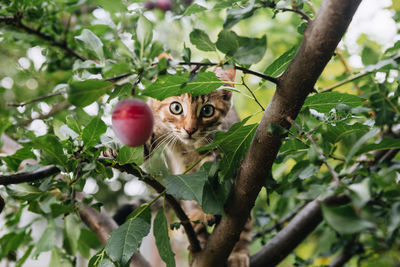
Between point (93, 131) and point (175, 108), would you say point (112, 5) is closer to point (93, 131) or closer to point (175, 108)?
point (93, 131)

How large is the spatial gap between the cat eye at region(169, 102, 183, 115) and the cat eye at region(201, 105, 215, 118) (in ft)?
0.29

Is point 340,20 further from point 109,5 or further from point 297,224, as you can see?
point 297,224

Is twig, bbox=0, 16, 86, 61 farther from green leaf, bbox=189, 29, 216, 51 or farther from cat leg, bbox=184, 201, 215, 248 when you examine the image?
cat leg, bbox=184, 201, 215, 248

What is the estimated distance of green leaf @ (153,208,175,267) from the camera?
2.36 feet

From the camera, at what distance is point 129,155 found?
65 cm

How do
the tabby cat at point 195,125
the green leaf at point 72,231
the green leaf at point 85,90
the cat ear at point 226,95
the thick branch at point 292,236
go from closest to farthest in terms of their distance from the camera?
1. the green leaf at point 85,90
2. the green leaf at point 72,231
3. the thick branch at point 292,236
4. the tabby cat at point 195,125
5. the cat ear at point 226,95

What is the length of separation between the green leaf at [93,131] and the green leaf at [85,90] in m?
0.12

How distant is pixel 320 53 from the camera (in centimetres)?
53

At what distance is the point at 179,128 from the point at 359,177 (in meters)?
0.75

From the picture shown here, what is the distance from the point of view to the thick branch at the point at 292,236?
3.32 feet

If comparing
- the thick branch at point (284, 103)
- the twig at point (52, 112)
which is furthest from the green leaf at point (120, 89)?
the twig at point (52, 112)

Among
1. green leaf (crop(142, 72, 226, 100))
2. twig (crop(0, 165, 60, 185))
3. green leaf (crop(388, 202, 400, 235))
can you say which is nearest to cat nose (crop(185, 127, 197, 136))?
green leaf (crop(142, 72, 226, 100))

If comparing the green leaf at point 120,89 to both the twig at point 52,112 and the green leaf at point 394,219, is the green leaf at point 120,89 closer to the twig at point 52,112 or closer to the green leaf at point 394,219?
the green leaf at point 394,219

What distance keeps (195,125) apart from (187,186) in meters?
0.63
